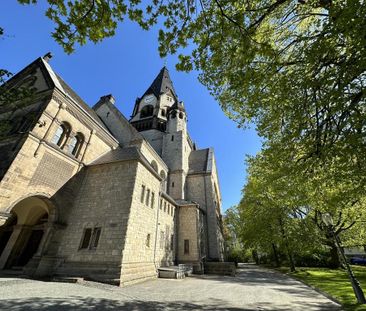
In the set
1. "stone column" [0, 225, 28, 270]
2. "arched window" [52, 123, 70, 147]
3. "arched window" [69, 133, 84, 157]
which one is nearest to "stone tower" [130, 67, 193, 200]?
"arched window" [69, 133, 84, 157]

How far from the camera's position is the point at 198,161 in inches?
1159

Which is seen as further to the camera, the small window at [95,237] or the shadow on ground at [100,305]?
the small window at [95,237]

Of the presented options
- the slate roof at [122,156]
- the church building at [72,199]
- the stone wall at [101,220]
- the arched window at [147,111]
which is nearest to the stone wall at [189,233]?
the church building at [72,199]

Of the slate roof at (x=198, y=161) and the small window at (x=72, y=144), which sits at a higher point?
the slate roof at (x=198, y=161)

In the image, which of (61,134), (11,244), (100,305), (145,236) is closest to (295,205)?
(145,236)

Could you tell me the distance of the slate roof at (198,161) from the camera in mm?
27641

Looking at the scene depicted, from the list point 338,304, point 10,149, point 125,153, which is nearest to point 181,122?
point 125,153

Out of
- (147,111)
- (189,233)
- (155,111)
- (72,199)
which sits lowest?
(189,233)

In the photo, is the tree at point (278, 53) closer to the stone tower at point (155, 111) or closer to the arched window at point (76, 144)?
the arched window at point (76, 144)

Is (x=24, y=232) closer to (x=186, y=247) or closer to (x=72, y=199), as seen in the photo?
(x=72, y=199)

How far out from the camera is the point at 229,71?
700 cm

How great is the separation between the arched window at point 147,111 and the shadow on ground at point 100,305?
30.0m

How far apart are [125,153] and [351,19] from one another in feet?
45.1

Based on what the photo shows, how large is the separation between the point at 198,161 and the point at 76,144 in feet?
57.7
